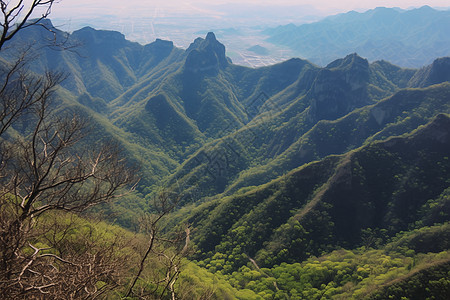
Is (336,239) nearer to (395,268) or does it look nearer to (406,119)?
(395,268)

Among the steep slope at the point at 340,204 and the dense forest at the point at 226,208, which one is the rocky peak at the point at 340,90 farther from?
the steep slope at the point at 340,204

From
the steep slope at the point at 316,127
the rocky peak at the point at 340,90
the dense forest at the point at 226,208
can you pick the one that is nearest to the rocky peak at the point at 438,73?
the dense forest at the point at 226,208

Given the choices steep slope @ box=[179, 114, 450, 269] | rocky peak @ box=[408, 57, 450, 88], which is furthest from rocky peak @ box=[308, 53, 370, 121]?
steep slope @ box=[179, 114, 450, 269]

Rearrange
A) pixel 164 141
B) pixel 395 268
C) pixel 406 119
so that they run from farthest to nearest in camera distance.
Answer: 1. pixel 164 141
2. pixel 406 119
3. pixel 395 268

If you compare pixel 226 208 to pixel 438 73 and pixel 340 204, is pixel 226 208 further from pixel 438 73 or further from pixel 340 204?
pixel 438 73

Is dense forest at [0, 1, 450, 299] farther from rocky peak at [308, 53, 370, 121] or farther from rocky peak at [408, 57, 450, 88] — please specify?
rocky peak at [308, 53, 370, 121]

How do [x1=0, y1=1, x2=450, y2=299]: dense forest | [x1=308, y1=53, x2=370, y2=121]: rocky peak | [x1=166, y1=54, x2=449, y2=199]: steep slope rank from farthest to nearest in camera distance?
[x1=308, y1=53, x2=370, y2=121]: rocky peak, [x1=166, y1=54, x2=449, y2=199]: steep slope, [x1=0, y1=1, x2=450, y2=299]: dense forest

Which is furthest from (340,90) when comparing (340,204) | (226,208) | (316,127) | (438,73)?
(226,208)

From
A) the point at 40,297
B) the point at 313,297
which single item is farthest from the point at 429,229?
the point at 40,297
